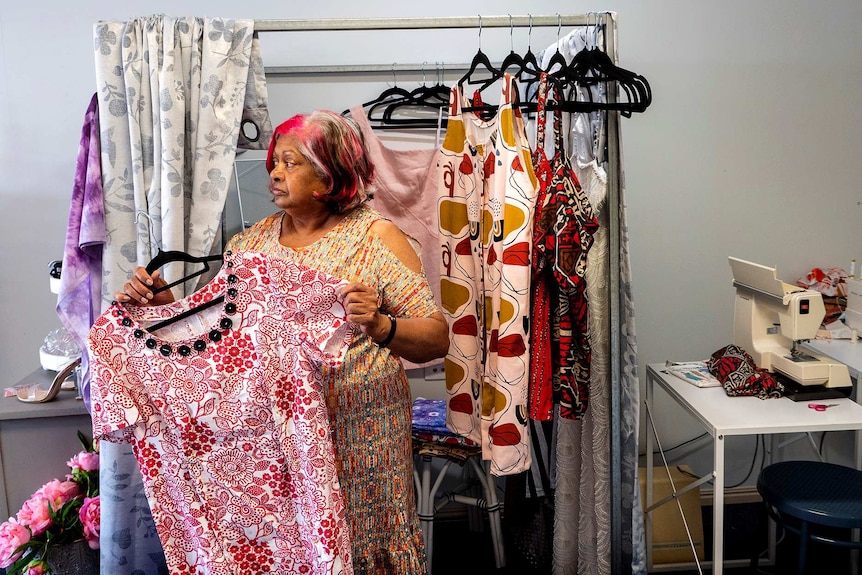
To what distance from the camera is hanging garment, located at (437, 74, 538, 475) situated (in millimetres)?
1941

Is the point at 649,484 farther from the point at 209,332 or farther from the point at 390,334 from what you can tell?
the point at 209,332

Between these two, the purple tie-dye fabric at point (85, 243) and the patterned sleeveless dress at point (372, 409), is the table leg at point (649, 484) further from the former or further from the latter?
the purple tie-dye fabric at point (85, 243)

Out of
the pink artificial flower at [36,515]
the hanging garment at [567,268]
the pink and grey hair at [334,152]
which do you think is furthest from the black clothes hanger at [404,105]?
the pink artificial flower at [36,515]

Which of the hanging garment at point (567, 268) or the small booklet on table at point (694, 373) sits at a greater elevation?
the hanging garment at point (567, 268)

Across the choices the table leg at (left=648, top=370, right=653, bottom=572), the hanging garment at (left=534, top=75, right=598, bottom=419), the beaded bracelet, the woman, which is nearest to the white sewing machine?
the table leg at (left=648, top=370, right=653, bottom=572)

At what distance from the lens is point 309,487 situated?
1.51 m

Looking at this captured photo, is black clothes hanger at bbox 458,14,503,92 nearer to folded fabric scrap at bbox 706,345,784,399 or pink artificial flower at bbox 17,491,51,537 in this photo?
folded fabric scrap at bbox 706,345,784,399

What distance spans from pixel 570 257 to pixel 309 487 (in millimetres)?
888

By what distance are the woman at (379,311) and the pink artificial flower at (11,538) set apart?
98 centimetres

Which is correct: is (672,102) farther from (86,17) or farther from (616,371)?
(86,17)

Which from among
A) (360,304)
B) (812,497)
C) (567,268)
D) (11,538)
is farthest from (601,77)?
(11,538)

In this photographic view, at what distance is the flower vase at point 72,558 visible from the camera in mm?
2119

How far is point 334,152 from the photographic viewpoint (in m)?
1.71

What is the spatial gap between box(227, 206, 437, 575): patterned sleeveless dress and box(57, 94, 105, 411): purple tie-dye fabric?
47 centimetres
